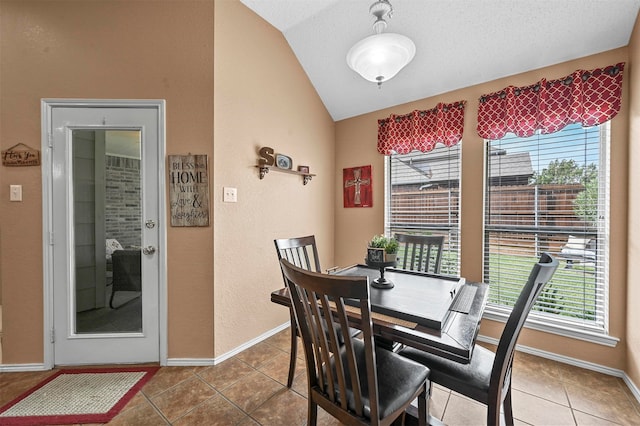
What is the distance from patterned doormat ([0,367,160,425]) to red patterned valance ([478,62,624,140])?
3568mm

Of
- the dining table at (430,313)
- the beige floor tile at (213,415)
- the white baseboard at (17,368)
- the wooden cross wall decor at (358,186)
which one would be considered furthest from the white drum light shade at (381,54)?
the white baseboard at (17,368)

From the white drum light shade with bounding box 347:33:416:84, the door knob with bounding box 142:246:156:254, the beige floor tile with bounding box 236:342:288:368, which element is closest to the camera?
the white drum light shade with bounding box 347:33:416:84

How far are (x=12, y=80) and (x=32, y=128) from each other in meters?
0.38

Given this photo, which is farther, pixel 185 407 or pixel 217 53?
pixel 217 53

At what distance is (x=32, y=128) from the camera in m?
1.93

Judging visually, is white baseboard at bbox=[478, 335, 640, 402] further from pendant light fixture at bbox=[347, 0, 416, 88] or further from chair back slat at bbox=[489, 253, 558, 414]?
pendant light fixture at bbox=[347, 0, 416, 88]

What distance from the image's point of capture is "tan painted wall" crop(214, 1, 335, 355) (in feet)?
7.11

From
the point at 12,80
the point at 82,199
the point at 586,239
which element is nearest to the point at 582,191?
the point at 586,239

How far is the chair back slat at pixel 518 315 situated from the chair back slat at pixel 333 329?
0.57 meters

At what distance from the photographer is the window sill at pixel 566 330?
6.41 feet

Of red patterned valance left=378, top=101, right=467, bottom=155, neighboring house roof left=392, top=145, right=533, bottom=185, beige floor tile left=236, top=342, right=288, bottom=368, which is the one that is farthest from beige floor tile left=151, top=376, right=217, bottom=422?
red patterned valance left=378, top=101, right=467, bottom=155

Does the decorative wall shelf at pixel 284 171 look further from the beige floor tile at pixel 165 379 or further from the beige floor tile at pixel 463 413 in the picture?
the beige floor tile at pixel 463 413

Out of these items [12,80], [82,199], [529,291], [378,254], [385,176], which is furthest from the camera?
[385,176]

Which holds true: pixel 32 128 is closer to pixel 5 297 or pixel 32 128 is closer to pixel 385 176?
pixel 5 297
